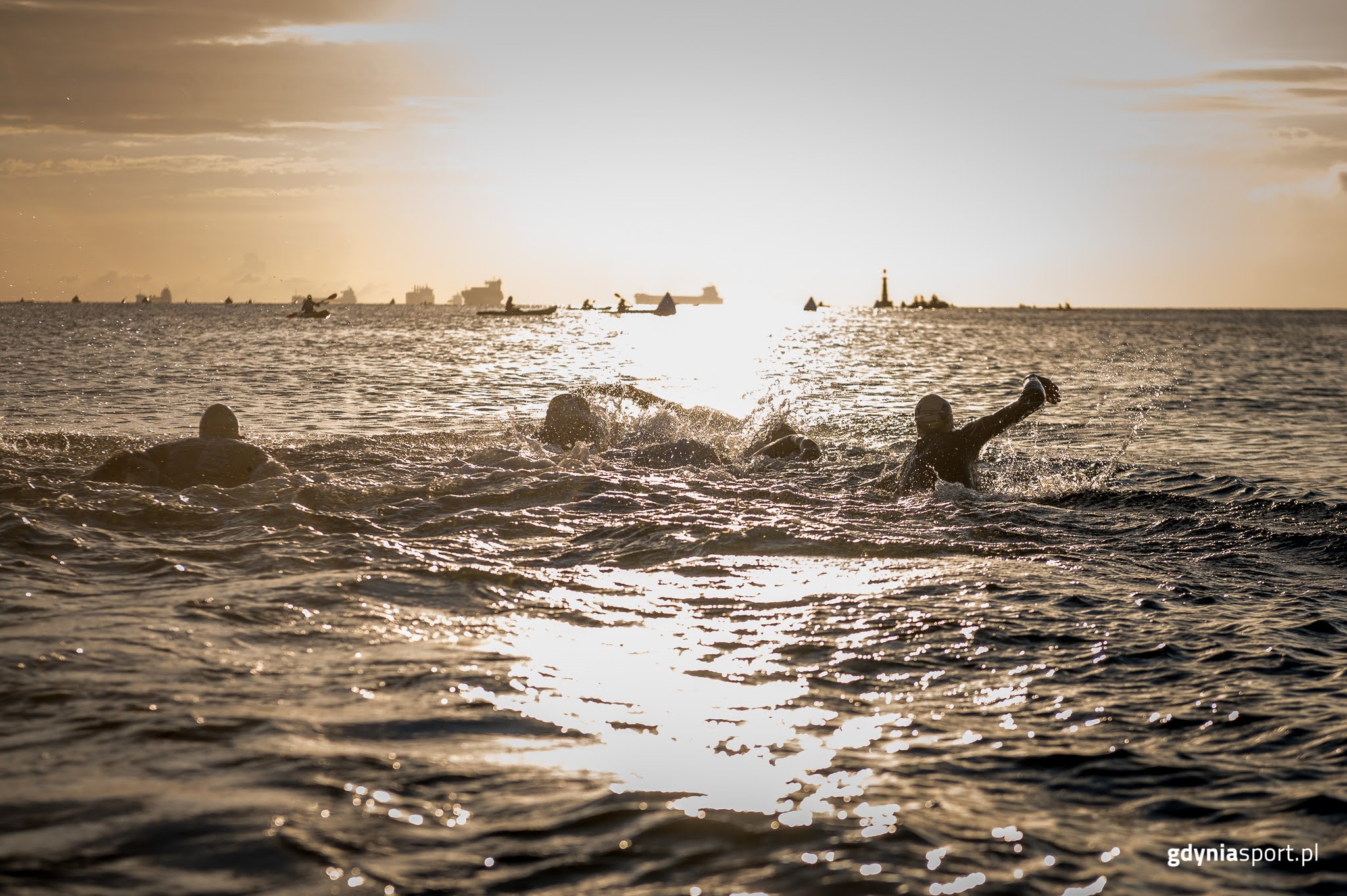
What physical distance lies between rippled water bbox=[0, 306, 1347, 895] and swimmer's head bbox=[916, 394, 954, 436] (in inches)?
32.1

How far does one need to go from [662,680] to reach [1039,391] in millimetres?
6265

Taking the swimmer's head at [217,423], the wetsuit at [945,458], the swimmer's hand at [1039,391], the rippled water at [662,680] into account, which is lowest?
the rippled water at [662,680]

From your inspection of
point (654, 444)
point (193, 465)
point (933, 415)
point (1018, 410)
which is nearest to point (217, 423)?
point (193, 465)

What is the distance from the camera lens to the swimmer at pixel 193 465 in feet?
32.7

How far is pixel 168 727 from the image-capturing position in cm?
402

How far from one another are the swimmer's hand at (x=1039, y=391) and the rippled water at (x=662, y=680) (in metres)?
1.16

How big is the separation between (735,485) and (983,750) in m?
7.45

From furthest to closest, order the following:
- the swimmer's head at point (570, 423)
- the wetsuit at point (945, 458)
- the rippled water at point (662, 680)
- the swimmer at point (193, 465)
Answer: the swimmer's head at point (570, 423)
the wetsuit at point (945, 458)
the swimmer at point (193, 465)
the rippled water at point (662, 680)

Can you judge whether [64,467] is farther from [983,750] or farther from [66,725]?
[983,750]

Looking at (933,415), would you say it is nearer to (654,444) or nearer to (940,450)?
(940,450)

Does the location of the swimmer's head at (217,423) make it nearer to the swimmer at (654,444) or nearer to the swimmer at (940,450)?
the swimmer at (654,444)

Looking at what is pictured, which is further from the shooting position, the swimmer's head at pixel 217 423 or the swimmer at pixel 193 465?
the swimmer's head at pixel 217 423

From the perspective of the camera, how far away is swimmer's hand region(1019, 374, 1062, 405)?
982 centimetres

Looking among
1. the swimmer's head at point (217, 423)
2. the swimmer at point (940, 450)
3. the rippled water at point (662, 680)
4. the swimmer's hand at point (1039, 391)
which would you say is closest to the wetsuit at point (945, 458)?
the swimmer at point (940, 450)
